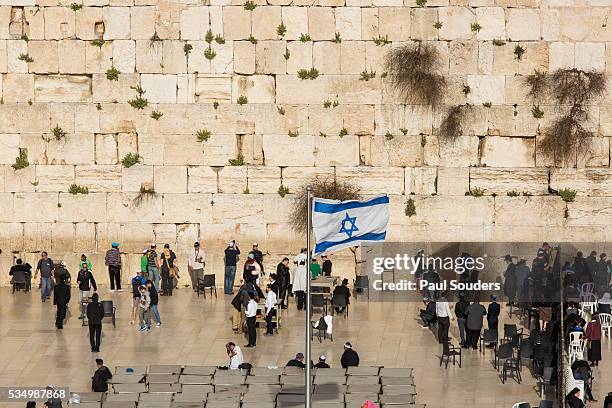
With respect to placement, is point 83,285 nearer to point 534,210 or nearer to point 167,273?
point 167,273

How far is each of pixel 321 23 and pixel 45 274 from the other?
31.7 feet

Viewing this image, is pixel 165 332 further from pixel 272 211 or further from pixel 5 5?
pixel 5 5

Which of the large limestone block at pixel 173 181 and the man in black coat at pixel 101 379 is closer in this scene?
the man in black coat at pixel 101 379

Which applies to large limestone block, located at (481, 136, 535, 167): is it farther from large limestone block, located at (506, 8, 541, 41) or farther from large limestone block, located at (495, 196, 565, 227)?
large limestone block, located at (506, 8, 541, 41)

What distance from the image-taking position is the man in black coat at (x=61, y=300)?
37375 millimetres

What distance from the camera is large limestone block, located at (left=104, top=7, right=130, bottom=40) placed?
43312 mm

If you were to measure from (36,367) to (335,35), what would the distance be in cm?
1317

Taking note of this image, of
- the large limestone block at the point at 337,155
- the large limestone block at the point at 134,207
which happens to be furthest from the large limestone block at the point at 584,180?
the large limestone block at the point at 134,207

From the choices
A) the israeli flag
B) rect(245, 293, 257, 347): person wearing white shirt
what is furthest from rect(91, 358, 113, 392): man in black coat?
the israeli flag

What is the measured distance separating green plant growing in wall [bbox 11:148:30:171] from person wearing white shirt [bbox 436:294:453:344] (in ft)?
42.1

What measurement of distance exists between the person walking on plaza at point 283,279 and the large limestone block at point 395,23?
22.6 feet

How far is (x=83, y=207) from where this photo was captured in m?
43.5

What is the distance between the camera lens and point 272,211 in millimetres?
43281

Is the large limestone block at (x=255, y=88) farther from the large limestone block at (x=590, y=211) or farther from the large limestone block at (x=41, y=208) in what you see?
the large limestone block at (x=590, y=211)
